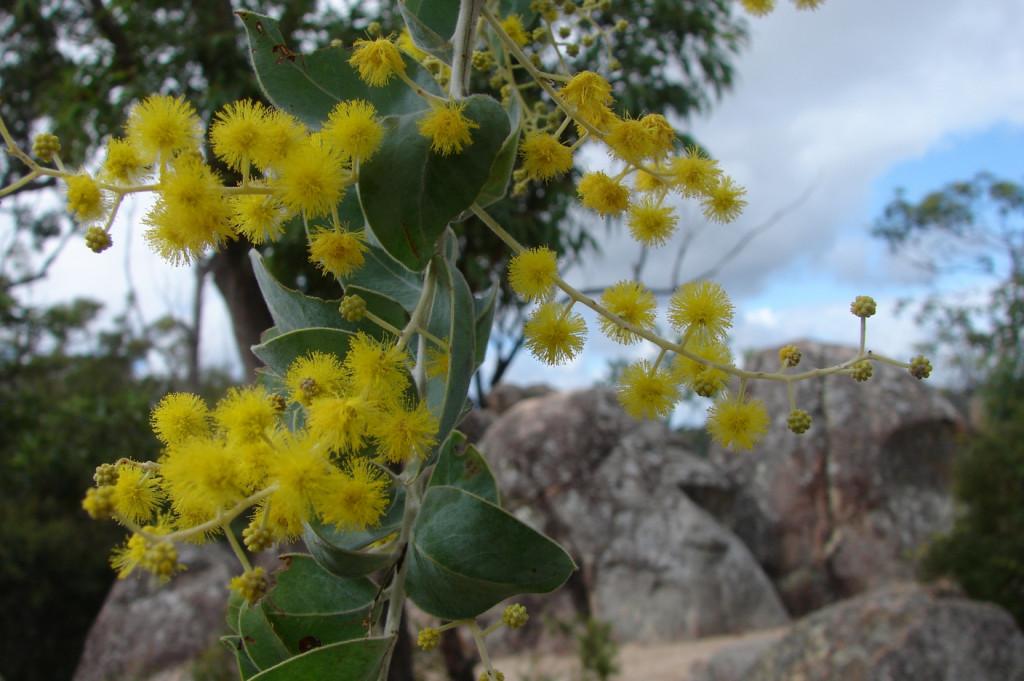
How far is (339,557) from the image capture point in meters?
0.66

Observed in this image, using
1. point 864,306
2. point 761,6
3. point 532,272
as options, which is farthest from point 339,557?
point 761,6

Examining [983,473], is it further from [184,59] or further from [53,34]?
[53,34]

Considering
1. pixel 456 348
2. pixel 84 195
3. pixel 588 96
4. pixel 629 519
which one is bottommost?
pixel 456 348

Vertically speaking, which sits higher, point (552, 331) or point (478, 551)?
point (552, 331)

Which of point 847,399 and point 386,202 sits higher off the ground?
point 847,399

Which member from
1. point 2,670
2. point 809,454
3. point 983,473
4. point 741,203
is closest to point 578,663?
point 983,473

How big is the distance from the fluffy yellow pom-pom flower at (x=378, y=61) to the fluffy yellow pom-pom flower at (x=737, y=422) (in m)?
0.40

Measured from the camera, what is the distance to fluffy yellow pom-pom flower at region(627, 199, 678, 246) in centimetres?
80

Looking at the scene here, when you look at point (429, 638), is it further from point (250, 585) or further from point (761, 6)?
point (761, 6)

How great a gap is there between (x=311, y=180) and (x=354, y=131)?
49 millimetres

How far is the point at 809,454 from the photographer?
8875 millimetres

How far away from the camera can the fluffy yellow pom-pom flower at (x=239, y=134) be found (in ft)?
2.14

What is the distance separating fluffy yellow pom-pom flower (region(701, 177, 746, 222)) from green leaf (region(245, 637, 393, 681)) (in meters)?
0.47

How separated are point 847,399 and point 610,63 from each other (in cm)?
854
